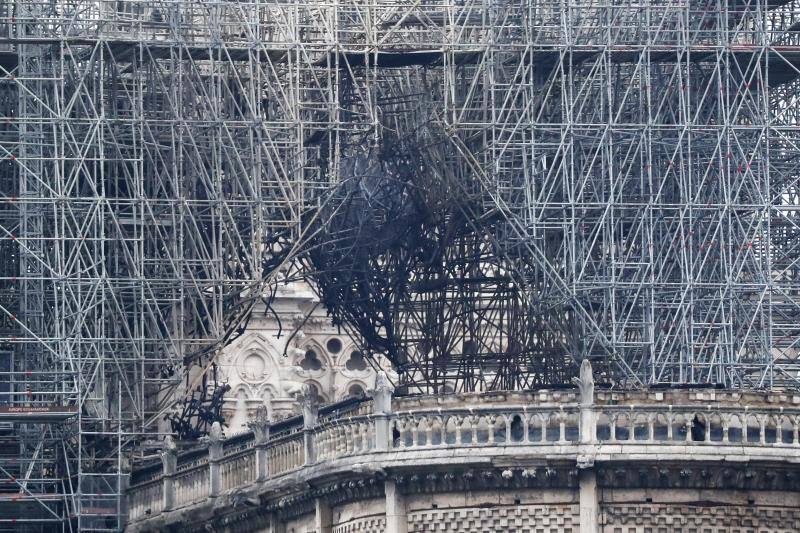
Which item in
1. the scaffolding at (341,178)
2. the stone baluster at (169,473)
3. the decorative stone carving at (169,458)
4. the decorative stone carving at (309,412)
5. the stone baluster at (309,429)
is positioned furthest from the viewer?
the scaffolding at (341,178)

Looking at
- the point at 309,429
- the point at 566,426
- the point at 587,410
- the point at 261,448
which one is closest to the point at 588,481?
the point at 566,426

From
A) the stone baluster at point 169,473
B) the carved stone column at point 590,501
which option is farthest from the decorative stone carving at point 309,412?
the carved stone column at point 590,501

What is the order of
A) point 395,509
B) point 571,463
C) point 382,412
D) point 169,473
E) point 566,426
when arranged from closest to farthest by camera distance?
point 571,463 → point 566,426 → point 395,509 → point 382,412 → point 169,473

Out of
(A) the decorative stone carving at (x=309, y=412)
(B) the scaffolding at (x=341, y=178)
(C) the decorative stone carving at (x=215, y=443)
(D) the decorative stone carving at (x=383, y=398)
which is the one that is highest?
(B) the scaffolding at (x=341, y=178)

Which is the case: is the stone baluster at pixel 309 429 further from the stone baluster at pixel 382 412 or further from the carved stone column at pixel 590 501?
the carved stone column at pixel 590 501

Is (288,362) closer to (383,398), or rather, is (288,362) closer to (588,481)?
(383,398)
